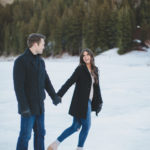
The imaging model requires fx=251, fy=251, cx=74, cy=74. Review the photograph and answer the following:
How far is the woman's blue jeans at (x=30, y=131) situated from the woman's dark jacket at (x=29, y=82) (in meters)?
0.11

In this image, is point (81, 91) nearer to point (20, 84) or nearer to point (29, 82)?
point (29, 82)

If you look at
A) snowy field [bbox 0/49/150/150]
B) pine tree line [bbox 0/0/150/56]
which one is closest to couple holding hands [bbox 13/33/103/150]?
snowy field [bbox 0/49/150/150]

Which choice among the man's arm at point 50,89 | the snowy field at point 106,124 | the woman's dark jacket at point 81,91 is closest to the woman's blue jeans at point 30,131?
the man's arm at point 50,89

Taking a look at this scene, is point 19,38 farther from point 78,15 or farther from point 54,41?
point 78,15

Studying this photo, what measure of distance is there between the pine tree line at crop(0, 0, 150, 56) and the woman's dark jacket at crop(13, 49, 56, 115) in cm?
3998

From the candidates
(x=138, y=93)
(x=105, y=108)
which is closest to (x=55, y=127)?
(x=105, y=108)

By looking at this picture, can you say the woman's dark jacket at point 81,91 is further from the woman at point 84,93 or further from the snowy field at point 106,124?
the snowy field at point 106,124

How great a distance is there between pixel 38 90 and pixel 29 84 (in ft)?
0.48

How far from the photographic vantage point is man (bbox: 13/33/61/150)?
10.0 feet

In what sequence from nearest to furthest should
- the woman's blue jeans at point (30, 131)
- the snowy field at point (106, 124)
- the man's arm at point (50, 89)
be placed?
the woman's blue jeans at point (30, 131) < the man's arm at point (50, 89) < the snowy field at point (106, 124)

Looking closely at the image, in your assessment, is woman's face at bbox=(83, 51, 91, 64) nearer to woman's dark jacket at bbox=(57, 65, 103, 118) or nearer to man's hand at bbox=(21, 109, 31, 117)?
woman's dark jacket at bbox=(57, 65, 103, 118)

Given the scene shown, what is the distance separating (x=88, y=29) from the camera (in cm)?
5009

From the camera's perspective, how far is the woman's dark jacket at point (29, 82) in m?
3.05

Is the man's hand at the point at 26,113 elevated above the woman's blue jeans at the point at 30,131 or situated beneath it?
elevated above
